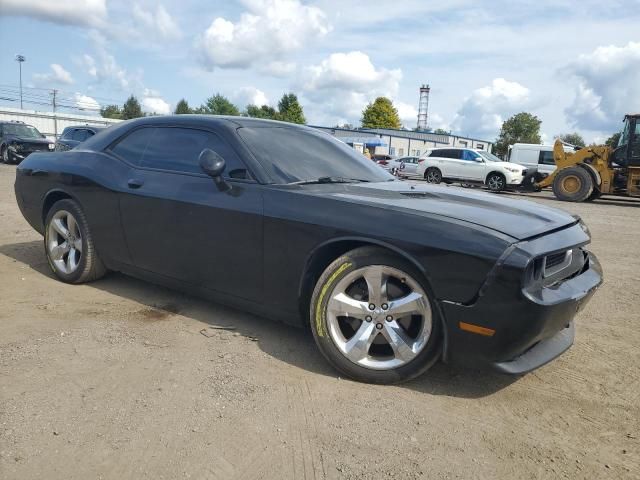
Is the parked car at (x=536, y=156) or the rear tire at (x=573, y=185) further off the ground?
the parked car at (x=536, y=156)

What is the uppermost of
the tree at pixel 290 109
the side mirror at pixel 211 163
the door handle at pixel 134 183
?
the tree at pixel 290 109

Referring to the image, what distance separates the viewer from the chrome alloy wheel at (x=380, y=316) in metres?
2.55

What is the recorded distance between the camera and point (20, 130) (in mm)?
21594

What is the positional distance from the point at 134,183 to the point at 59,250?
3.86 ft

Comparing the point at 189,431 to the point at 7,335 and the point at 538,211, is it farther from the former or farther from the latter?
the point at 538,211

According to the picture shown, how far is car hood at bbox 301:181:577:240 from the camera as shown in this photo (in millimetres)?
2537

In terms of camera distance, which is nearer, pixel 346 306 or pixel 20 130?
pixel 346 306

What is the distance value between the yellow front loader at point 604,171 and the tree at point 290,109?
53.8 metres

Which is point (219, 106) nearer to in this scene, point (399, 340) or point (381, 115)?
point (381, 115)

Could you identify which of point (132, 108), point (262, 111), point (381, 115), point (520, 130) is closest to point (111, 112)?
point (132, 108)

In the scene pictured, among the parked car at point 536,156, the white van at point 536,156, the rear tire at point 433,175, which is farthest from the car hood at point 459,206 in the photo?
the white van at point 536,156

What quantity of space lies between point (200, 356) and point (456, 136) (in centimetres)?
7280

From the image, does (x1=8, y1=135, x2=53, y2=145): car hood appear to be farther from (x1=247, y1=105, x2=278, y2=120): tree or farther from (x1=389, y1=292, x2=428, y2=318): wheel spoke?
(x1=247, y1=105, x2=278, y2=120): tree

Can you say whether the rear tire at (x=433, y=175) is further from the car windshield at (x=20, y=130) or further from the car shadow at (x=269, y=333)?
the car shadow at (x=269, y=333)
